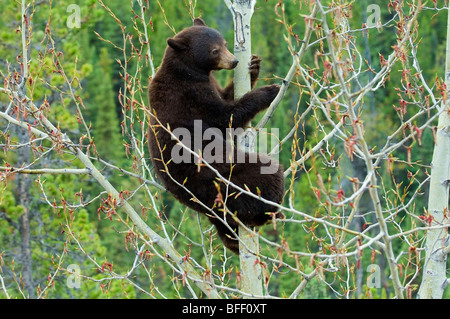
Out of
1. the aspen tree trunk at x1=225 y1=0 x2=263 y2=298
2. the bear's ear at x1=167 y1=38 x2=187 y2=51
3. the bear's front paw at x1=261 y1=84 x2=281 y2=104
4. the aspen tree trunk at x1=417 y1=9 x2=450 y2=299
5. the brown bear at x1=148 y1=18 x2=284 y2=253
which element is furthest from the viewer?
the bear's ear at x1=167 y1=38 x2=187 y2=51

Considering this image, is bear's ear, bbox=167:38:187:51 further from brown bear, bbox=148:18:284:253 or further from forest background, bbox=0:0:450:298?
forest background, bbox=0:0:450:298

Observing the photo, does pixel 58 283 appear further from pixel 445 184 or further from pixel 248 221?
pixel 445 184

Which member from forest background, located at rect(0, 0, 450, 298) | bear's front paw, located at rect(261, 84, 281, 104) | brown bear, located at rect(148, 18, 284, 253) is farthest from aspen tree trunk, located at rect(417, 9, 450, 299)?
bear's front paw, located at rect(261, 84, 281, 104)

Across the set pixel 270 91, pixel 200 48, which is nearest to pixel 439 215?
pixel 270 91

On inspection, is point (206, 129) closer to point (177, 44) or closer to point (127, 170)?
point (177, 44)

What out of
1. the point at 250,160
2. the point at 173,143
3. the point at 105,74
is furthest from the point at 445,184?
the point at 105,74

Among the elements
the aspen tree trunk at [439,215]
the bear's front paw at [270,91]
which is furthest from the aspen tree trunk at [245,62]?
the aspen tree trunk at [439,215]

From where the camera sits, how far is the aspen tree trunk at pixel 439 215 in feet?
14.4

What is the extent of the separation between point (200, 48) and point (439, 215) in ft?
8.34

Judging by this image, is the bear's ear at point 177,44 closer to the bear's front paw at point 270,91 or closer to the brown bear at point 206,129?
the brown bear at point 206,129

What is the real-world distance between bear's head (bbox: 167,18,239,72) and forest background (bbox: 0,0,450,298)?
0.87ft

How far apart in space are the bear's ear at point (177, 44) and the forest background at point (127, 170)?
0.67ft

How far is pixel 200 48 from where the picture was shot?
578 centimetres

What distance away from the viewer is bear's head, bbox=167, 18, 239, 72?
572 centimetres
